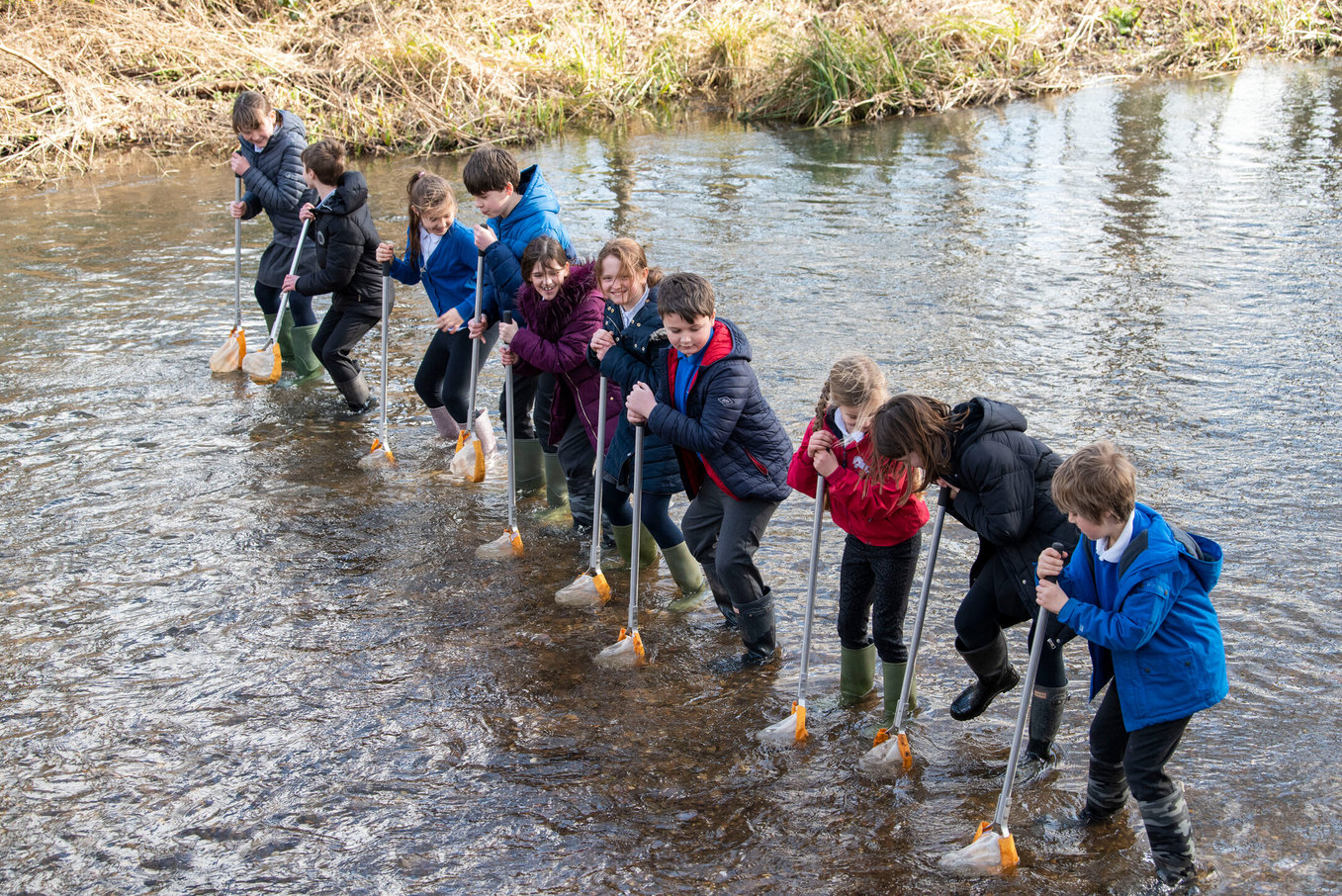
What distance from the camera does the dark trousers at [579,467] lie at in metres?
6.54

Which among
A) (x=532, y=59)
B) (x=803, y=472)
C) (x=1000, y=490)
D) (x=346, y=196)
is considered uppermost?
(x=532, y=59)

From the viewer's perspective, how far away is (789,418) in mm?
8094

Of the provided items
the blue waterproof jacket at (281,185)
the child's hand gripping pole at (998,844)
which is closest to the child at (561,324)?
the child's hand gripping pole at (998,844)

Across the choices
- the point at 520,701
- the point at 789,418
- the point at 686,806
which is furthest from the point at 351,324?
the point at 686,806

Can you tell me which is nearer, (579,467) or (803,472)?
(803,472)

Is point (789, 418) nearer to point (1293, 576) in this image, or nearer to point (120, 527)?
point (1293, 576)

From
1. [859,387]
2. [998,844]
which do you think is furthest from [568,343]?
[998,844]

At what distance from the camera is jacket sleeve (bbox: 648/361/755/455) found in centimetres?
494

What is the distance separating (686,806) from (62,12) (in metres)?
20.8

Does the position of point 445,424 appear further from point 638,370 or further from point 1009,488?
point 1009,488

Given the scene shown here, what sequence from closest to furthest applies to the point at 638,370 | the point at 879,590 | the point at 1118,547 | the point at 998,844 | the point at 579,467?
the point at 1118,547, the point at 998,844, the point at 879,590, the point at 638,370, the point at 579,467

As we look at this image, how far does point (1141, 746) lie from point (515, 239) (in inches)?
179

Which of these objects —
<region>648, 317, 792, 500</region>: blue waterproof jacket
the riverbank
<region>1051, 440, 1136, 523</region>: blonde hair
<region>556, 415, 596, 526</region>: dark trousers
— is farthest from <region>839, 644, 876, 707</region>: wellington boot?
the riverbank

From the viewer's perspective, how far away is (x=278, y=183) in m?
9.21
